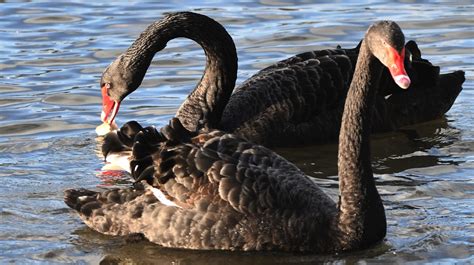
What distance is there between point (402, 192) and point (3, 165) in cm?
260

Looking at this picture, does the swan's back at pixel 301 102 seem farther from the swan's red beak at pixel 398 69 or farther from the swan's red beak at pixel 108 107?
the swan's red beak at pixel 398 69

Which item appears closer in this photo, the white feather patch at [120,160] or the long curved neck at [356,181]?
the long curved neck at [356,181]

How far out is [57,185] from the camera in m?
7.95

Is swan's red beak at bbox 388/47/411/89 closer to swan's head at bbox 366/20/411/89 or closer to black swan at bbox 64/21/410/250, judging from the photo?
swan's head at bbox 366/20/411/89

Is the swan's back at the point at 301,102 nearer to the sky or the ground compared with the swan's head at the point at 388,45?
nearer to the ground

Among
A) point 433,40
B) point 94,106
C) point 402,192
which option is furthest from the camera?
point 433,40

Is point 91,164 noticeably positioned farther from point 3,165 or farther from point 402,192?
point 402,192

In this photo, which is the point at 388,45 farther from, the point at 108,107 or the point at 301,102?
the point at 108,107

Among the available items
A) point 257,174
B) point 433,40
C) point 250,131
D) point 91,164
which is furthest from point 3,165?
point 433,40

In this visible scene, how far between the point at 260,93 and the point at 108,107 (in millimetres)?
1077

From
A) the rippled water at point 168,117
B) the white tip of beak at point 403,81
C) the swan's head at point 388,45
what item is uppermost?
the swan's head at point 388,45

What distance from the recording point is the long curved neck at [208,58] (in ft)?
29.4

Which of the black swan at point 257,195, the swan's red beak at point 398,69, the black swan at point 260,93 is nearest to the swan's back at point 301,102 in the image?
the black swan at point 260,93

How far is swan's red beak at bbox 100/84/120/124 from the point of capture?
8.78 m
